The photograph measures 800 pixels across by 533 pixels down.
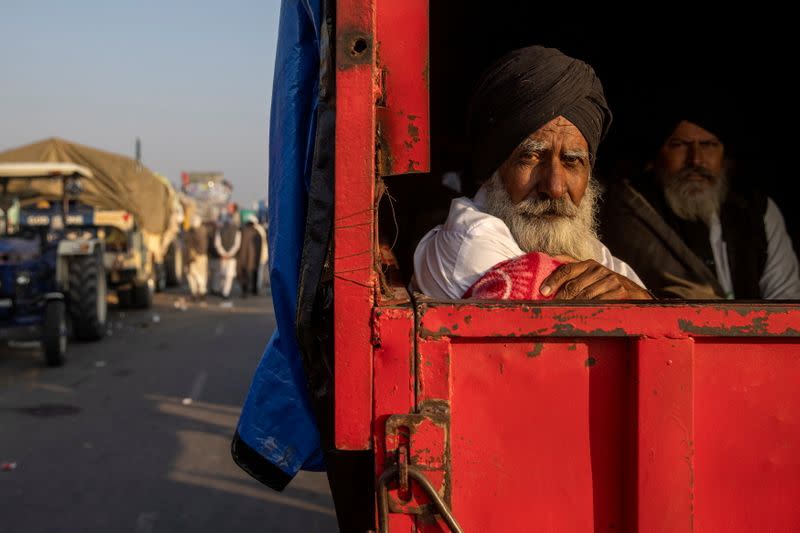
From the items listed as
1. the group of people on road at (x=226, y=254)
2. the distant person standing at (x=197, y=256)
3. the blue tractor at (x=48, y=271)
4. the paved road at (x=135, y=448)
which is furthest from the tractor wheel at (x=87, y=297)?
the group of people on road at (x=226, y=254)

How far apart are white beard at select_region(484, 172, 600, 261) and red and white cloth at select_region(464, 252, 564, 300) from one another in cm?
28

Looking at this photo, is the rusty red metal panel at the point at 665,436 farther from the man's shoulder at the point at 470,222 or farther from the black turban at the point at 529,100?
the black turban at the point at 529,100

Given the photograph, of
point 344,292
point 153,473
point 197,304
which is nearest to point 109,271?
point 197,304

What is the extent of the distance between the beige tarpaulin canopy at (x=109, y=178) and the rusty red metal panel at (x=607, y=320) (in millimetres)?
14756

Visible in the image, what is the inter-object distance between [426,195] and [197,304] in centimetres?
1390

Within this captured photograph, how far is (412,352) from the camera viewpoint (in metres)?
1.36

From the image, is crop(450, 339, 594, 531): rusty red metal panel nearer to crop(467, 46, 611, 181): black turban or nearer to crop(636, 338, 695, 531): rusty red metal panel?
crop(636, 338, 695, 531): rusty red metal panel

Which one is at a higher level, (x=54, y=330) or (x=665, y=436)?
(x=665, y=436)

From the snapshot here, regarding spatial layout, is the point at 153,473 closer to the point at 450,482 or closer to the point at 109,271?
the point at 450,482

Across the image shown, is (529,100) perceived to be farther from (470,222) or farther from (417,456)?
(417,456)

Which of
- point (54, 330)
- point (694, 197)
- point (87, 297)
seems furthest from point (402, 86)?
point (87, 297)

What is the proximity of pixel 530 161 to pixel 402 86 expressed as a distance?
64cm

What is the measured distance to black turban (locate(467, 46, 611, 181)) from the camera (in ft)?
6.16

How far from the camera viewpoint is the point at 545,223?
1940mm
